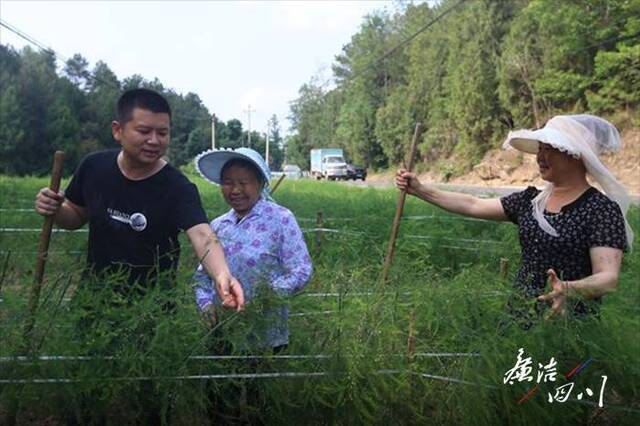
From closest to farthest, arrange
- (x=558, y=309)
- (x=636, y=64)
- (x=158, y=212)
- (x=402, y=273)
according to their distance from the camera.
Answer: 1. (x=558, y=309)
2. (x=158, y=212)
3. (x=402, y=273)
4. (x=636, y=64)

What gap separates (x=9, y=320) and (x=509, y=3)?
34.5 meters

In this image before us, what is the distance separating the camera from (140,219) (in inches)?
89.7

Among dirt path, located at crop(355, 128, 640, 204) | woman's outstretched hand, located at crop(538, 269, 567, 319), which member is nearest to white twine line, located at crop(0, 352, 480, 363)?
woman's outstretched hand, located at crop(538, 269, 567, 319)

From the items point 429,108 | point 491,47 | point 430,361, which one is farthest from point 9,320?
point 429,108

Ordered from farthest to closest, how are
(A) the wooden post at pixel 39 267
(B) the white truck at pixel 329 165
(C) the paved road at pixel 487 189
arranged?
(B) the white truck at pixel 329 165, (C) the paved road at pixel 487 189, (A) the wooden post at pixel 39 267

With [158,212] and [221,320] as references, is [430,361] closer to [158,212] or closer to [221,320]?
[221,320]

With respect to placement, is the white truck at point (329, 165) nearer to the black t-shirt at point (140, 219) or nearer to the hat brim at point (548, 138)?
the hat brim at point (548, 138)

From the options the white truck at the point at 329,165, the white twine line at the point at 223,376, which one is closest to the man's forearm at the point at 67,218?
the white twine line at the point at 223,376

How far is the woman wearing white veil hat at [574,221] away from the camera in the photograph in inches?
83.2

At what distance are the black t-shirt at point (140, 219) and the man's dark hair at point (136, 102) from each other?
0.20m

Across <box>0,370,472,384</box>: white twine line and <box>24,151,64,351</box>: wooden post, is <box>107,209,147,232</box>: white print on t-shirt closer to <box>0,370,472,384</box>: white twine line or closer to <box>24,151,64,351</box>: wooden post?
<box>24,151,64,351</box>: wooden post

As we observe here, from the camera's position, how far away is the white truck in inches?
1837

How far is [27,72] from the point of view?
43031mm

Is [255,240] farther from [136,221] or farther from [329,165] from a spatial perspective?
[329,165]
